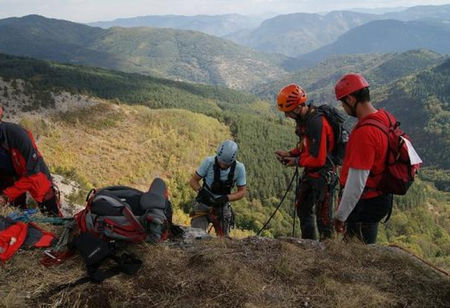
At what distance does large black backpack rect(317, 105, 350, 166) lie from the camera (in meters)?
5.55

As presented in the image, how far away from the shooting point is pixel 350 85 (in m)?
4.19

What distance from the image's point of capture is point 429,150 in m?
150

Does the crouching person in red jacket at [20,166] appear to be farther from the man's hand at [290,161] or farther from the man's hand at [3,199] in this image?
the man's hand at [290,161]

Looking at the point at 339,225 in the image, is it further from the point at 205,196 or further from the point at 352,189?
the point at 205,196

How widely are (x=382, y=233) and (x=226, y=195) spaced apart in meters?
57.2

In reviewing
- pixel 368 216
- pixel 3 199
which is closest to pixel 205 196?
pixel 368 216

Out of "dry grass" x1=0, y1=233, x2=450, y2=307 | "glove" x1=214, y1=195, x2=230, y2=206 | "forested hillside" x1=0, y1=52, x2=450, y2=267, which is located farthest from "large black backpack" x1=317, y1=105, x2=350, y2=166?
"forested hillside" x1=0, y1=52, x2=450, y2=267

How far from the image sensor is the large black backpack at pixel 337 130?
555 cm

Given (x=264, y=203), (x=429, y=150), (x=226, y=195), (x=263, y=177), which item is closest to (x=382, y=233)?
(x=264, y=203)

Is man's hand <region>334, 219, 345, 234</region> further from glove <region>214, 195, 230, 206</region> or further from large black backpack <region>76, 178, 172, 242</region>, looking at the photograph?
glove <region>214, 195, 230, 206</region>

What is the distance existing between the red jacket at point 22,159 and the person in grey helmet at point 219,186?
2586mm

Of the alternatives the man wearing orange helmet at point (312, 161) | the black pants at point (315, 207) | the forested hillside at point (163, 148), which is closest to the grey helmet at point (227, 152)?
the man wearing orange helmet at point (312, 161)

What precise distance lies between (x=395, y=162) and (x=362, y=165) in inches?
16.5

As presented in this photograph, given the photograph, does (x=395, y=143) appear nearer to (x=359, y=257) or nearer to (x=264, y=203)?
(x=359, y=257)
